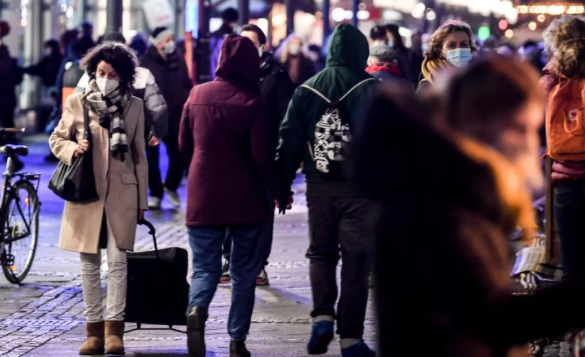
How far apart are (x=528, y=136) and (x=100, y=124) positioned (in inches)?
171

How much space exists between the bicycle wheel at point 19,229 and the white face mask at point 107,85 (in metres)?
2.58

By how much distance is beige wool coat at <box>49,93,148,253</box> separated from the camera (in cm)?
736

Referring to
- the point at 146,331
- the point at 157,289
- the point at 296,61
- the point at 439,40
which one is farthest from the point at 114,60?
the point at 296,61

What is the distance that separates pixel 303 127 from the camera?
7223 mm

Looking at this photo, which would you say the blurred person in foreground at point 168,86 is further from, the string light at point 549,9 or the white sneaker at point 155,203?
the string light at point 549,9

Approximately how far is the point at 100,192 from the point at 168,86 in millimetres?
6955

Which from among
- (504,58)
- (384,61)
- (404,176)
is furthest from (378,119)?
(384,61)

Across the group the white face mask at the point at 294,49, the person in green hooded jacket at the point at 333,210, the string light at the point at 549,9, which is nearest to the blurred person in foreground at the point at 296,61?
the white face mask at the point at 294,49

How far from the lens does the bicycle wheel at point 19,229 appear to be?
9.73 metres

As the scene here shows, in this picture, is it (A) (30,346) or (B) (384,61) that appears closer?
(A) (30,346)

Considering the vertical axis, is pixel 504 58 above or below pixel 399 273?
above

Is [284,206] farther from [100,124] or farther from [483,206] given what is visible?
[483,206]

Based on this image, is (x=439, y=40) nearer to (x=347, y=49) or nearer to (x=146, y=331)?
(x=347, y=49)

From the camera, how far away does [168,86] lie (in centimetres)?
1426
